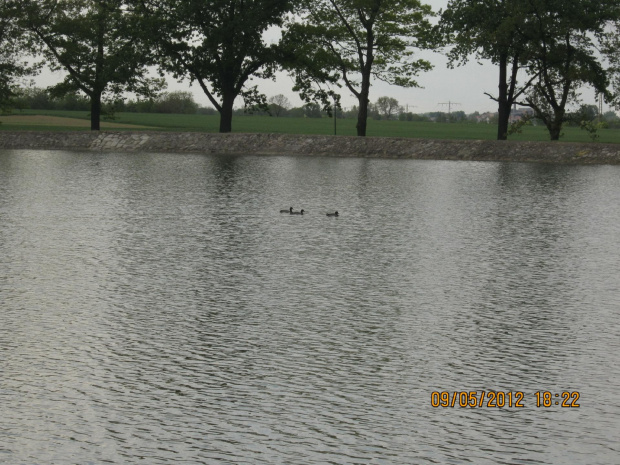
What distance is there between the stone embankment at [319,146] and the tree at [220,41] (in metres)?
6.22

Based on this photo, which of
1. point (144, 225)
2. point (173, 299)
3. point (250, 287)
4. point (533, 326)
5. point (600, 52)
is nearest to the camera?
point (533, 326)

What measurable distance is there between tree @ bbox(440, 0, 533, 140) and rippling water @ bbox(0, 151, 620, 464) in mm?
31641

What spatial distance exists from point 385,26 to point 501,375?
49944 mm

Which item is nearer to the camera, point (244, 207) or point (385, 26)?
point (244, 207)

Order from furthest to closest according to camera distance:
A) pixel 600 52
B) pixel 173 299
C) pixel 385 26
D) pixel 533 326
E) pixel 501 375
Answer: pixel 385 26 < pixel 600 52 < pixel 173 299 < pixel 533 326 < pixel 501 375

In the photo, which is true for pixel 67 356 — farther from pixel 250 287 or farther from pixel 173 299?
pixel 250 287

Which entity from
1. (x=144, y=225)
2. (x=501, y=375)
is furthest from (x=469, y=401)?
(x=144, y=225)

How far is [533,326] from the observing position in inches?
373

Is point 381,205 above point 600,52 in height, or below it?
below
